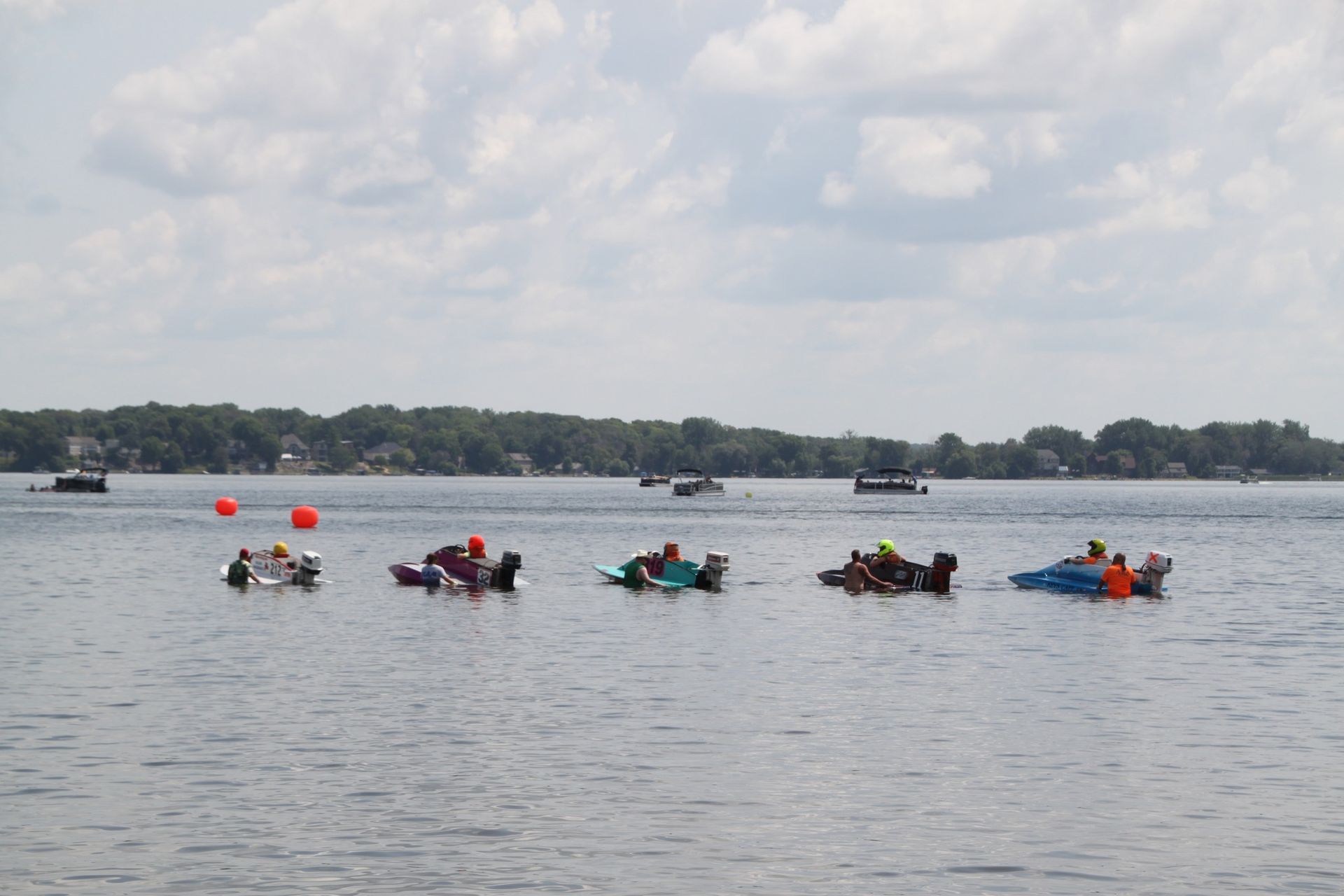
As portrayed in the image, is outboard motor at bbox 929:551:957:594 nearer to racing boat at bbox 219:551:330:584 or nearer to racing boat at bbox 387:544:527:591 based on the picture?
racing boat at bbox 387:544:527:591

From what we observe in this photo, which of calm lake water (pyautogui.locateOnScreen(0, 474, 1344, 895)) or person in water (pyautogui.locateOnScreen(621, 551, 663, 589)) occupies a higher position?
person in water (pyautogui.locateOnScreen(621, 551, 663, 589))

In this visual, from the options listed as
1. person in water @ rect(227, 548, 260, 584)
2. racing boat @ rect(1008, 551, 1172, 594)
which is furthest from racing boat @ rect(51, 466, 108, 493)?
racing boat @ rect(1008, 551, 1172, 594)

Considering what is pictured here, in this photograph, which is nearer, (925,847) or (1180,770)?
(925,847)

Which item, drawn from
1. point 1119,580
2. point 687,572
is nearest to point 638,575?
point 687,572

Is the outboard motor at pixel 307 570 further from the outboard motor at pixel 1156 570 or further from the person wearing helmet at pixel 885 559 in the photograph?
the outboard motor at pixel 1156 570

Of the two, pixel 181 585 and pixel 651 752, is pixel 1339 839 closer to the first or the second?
pixel 651 752

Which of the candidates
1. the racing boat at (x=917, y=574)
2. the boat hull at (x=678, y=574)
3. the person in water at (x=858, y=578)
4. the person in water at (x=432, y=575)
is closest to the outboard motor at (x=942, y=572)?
the racing boat at (x=917, y=574)

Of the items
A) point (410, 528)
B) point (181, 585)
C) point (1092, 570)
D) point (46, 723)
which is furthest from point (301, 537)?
point (46, 723)

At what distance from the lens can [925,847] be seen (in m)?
16.9

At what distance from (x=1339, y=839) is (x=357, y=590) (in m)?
39.9

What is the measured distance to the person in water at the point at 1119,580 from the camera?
168ft

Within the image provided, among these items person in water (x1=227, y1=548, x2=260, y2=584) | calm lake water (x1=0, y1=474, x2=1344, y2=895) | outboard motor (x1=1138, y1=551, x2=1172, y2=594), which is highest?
outboard motor (x1=1138, y1=551, x2=1172, y2=594)

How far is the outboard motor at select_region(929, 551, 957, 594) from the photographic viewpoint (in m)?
52.5

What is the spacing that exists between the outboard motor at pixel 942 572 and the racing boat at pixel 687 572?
7172 mm
